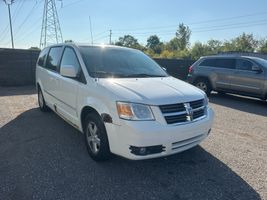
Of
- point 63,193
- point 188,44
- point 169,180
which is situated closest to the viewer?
point 63,193

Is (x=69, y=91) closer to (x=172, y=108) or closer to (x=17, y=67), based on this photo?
(x=172, y=108)

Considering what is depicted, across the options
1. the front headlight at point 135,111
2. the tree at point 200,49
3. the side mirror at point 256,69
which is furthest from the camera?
the tree at point 200,49

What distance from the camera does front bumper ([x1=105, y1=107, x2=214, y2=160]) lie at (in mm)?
3244

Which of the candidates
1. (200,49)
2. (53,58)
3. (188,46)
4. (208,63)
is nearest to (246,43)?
(200,49)

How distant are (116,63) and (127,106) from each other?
58.1 inches

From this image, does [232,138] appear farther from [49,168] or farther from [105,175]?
[49,168]

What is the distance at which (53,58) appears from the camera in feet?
18.9

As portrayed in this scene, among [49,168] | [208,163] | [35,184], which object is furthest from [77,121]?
[208,163]

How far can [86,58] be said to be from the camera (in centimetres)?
438

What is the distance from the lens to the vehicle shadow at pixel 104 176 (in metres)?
3.15

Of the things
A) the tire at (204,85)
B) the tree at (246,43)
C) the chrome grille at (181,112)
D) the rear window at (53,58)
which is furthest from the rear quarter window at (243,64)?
the tree at (246,43)

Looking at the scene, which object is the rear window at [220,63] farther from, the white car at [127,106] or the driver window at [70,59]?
the driver window at [70,59]

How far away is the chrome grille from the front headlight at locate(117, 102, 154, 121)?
0.61ft

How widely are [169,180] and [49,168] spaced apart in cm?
167
